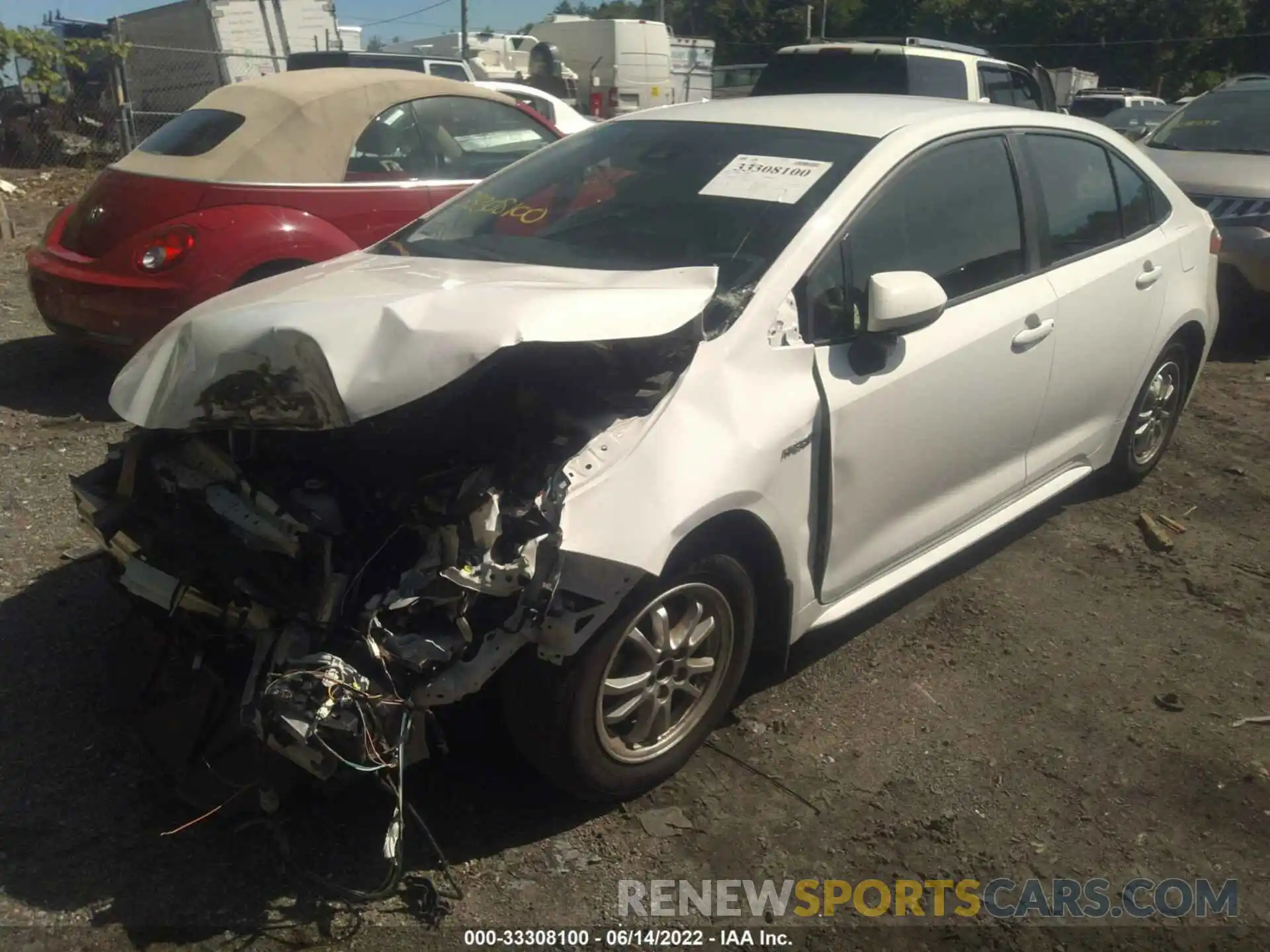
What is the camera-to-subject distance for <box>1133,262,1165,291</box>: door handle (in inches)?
179

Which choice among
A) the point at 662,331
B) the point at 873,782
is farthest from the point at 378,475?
the point at 873,782

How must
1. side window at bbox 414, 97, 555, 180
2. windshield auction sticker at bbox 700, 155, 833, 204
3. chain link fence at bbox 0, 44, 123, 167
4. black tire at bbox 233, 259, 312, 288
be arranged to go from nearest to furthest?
1. windshield auction sticker at bbox 700, 155, 833, 204
2. black tire at bbox 233, 259, 312, 288
3. side window at bbox 414, 97, 555, 180
4. chain link fence at bbox 0, 44, 123, 167

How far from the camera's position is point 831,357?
3.21 m

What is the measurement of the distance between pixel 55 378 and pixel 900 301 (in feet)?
17.0

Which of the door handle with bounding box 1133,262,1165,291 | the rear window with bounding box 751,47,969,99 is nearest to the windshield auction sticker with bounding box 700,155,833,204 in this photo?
the door handle with bounding box 1133,262,1165,291

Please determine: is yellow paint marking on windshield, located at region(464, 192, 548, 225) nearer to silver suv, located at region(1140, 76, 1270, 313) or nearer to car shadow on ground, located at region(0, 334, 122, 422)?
car shadow on ground, located at region(0, 334, 122, 422)

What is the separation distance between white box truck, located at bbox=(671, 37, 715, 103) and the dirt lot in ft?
77.6

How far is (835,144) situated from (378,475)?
1.83m

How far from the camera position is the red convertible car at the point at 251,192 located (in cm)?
557

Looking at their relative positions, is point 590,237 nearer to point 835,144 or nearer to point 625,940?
point 835,144

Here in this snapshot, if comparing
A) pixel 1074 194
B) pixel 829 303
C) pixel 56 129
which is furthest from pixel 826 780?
pixel 56 129

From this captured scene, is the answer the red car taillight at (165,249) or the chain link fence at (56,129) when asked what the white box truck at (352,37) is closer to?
the chain link fence at (56,129)

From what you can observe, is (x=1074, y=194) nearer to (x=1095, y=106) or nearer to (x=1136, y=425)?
(x=1136, y=425)

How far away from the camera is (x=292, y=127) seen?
6.13 m
